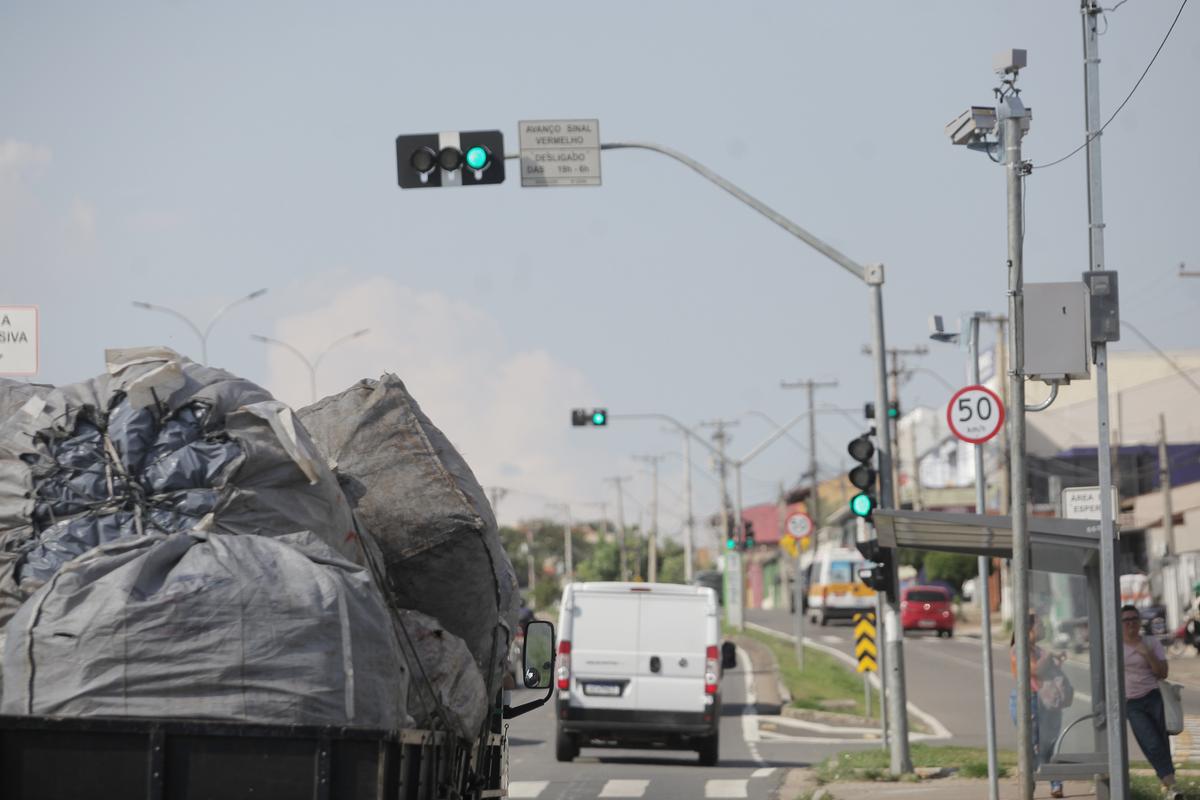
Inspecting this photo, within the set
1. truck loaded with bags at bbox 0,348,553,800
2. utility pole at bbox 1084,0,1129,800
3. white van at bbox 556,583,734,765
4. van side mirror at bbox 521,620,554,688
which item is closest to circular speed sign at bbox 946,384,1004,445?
utility pole at bbox 1084,0,1129,800

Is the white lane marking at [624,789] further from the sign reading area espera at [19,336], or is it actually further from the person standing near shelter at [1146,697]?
the sign reading area espera at [19,336]

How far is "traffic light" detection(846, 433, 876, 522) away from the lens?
60.3 feet

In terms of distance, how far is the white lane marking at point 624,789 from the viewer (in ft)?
53.6

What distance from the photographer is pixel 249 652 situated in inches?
179

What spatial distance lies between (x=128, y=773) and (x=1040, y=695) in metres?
10.6

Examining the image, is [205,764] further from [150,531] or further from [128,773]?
[150,531]

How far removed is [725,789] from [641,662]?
10.0 ft

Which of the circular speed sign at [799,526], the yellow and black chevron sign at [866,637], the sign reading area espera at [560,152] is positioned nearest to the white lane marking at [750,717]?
the yellow and black chevron sign at [866,637]

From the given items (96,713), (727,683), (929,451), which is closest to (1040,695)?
(96,713)

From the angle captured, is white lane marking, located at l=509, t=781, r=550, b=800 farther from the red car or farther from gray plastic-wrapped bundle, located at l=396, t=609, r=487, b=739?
the red car

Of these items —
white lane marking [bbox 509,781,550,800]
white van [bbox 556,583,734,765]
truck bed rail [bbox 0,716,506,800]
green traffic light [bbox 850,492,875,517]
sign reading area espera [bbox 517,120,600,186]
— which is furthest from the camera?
white van [bbox 556,583,734,765]

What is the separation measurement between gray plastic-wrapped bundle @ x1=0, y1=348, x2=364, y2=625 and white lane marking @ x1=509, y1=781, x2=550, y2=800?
10.9 meters

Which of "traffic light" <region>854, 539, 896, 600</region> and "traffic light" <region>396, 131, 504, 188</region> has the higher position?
"traffic light" <region>396, 131, 504, 188</region>

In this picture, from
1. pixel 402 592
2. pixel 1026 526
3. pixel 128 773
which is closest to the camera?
pixel 128 773
